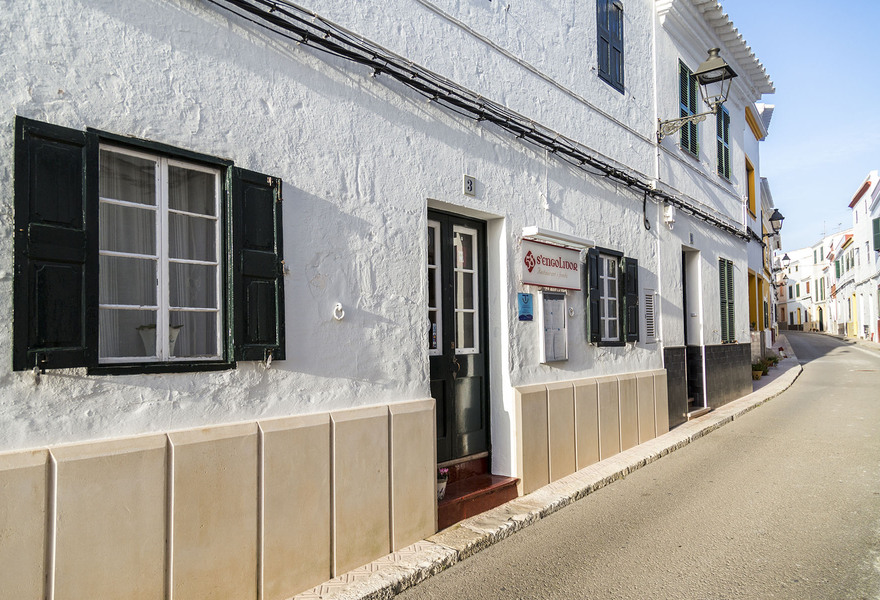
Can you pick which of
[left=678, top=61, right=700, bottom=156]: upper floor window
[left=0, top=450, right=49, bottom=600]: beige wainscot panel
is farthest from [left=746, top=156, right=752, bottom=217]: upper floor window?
[left=0, top=450, right=49, bottom=600]: beige wainscot panel

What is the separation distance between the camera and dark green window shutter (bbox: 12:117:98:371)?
298cm

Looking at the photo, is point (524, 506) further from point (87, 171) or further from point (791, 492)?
point (87, 171)

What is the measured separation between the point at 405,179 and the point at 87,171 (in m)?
2.56

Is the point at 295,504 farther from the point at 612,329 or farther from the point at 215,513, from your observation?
the point at 612,329

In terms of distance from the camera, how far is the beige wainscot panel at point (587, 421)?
7.37 metres

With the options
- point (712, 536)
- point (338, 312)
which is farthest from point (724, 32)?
point (338, 312)

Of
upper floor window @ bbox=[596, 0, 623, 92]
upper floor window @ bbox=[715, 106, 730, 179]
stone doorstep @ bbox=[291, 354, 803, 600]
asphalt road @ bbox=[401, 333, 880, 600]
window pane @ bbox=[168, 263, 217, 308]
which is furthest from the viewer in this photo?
upper floor window @ bbox=[715, 106, 730, 179]

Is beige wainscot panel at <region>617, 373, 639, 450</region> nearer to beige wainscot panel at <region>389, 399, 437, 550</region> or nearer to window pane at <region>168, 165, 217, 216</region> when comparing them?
beige wainscot panel at <region>389, 399, 437, 550</region>

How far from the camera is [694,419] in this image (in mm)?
10859

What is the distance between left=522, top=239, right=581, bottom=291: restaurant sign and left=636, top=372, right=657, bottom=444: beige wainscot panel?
222 centimetres

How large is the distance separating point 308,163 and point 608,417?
533 centimetres

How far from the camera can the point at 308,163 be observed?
14.6ft

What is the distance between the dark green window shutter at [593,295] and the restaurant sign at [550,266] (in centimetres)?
22

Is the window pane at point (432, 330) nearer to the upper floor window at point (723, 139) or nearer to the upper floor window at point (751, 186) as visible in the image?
the upper floor window at point (723, 139)
